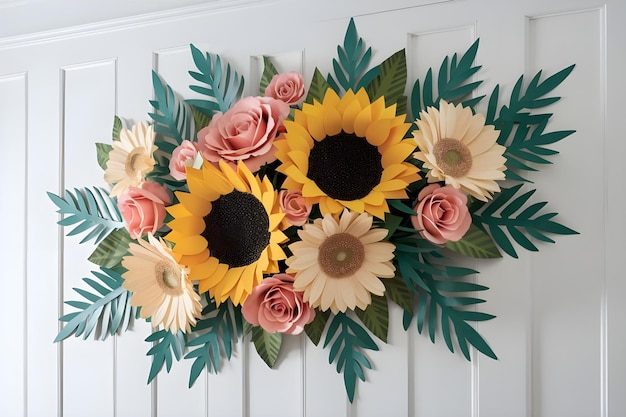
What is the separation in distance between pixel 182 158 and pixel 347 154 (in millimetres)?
388

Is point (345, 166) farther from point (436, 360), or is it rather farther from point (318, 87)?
point (436, 360)

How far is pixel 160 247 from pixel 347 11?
26.4 inches

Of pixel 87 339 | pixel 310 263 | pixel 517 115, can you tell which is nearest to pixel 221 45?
pixel 310 263

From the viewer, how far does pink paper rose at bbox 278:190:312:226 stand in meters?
1.02

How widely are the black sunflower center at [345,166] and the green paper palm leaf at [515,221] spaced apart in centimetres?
23

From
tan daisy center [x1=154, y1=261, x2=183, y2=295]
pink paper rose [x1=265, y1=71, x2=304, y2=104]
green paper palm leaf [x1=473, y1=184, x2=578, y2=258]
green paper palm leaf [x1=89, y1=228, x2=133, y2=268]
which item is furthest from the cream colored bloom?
green paper palm leaf [x1=473, y1=184, x2=578, y2=258]

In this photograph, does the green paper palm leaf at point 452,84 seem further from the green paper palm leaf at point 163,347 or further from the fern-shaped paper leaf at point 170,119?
the green paper palm leaf at point 163,347

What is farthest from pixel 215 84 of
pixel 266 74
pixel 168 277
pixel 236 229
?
pixel 168 277

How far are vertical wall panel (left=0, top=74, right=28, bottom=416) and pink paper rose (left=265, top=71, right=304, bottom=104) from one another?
0.82 meters

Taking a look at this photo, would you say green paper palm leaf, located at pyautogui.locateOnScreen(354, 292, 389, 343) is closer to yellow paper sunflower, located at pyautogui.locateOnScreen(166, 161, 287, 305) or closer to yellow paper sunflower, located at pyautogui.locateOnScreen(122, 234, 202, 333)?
yellow paper sunflower, located at pyautogui.locateOnScreen(166, 161, 287, 305)

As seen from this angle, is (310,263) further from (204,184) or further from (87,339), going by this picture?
(87,339)

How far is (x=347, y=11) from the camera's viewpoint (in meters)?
1.13

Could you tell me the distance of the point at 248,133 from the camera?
1.07 meters

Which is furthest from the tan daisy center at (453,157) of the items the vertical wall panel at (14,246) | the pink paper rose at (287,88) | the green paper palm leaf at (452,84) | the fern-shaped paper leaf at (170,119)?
the vertical wall panel at (14,246)
